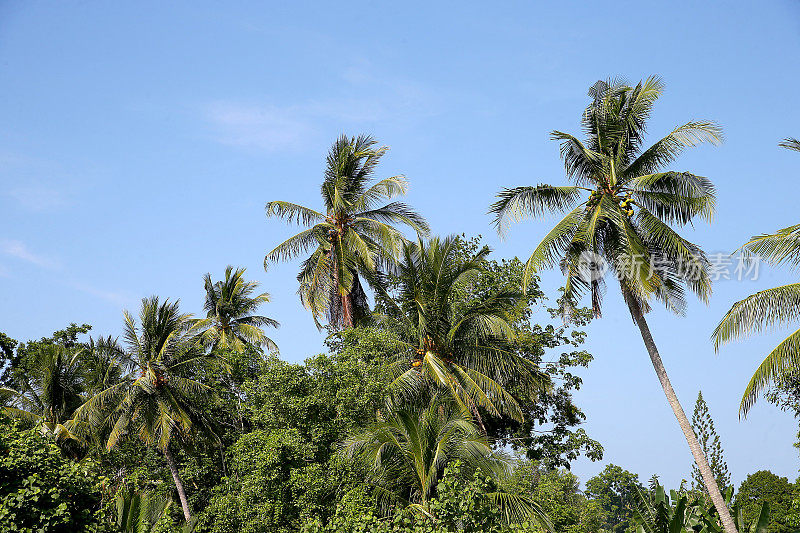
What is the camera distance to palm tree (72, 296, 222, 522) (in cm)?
2294

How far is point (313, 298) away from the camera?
24.3 m

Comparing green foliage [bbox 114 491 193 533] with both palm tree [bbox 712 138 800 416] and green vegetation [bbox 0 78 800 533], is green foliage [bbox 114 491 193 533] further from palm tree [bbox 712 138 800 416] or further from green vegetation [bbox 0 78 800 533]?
palm tree [bbox 712 138 800 416]

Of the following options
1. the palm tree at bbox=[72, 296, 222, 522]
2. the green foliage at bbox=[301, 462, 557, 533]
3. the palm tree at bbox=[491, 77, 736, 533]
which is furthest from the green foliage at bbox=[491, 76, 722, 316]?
the palm tree at bbox=[72, 296, 222, 522]

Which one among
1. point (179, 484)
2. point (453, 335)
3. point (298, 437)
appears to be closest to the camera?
point (298, 437)

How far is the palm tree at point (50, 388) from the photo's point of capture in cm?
2783

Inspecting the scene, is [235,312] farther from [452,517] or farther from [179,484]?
[452,517]

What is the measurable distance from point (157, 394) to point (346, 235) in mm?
7641

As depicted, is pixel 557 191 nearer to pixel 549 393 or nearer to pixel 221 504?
pixel 549 393

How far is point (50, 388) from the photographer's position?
27875 mm

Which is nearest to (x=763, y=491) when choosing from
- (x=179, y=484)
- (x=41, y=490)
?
(x=179, y=484)

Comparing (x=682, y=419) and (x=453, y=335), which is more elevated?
(x=453, y=335)

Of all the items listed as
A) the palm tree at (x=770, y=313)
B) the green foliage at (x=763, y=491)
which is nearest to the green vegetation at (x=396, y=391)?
the palm tree at (x=770, y=313)

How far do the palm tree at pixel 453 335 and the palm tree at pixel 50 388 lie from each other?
1382 cm

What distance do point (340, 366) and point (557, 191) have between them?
6.97 m
